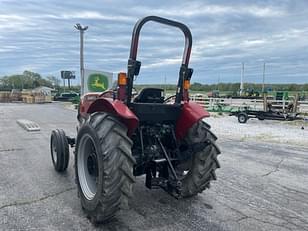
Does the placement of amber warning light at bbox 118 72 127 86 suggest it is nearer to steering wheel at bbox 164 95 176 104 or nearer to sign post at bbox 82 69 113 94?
steering wheel at bbox 164 95 176 104

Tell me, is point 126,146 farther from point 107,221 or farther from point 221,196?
point 221,196

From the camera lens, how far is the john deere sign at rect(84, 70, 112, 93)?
13.8 m

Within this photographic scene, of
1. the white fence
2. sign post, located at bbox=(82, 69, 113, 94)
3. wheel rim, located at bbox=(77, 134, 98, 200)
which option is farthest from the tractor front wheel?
the white fence

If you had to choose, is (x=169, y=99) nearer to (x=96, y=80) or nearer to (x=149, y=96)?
(x=149, y=96)

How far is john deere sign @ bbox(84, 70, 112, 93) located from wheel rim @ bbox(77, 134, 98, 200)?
32.9ft

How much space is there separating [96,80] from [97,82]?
→ 0.48ft

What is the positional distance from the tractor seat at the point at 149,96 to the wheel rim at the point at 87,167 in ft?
2.75

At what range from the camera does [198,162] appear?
404cm

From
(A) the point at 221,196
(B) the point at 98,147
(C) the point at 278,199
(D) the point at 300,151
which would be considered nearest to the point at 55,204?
(B) the point at 98,147

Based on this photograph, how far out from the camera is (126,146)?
10.7ft

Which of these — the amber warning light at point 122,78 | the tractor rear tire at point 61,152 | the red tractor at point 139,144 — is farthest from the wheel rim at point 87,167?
the tractor rear tire at point 61,152

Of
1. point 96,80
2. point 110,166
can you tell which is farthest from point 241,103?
point 110,166

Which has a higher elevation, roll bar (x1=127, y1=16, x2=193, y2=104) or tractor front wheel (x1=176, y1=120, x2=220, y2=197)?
roll bar (x1=127, y1=16, x2=193, y2=104)

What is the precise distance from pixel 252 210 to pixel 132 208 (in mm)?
1570
